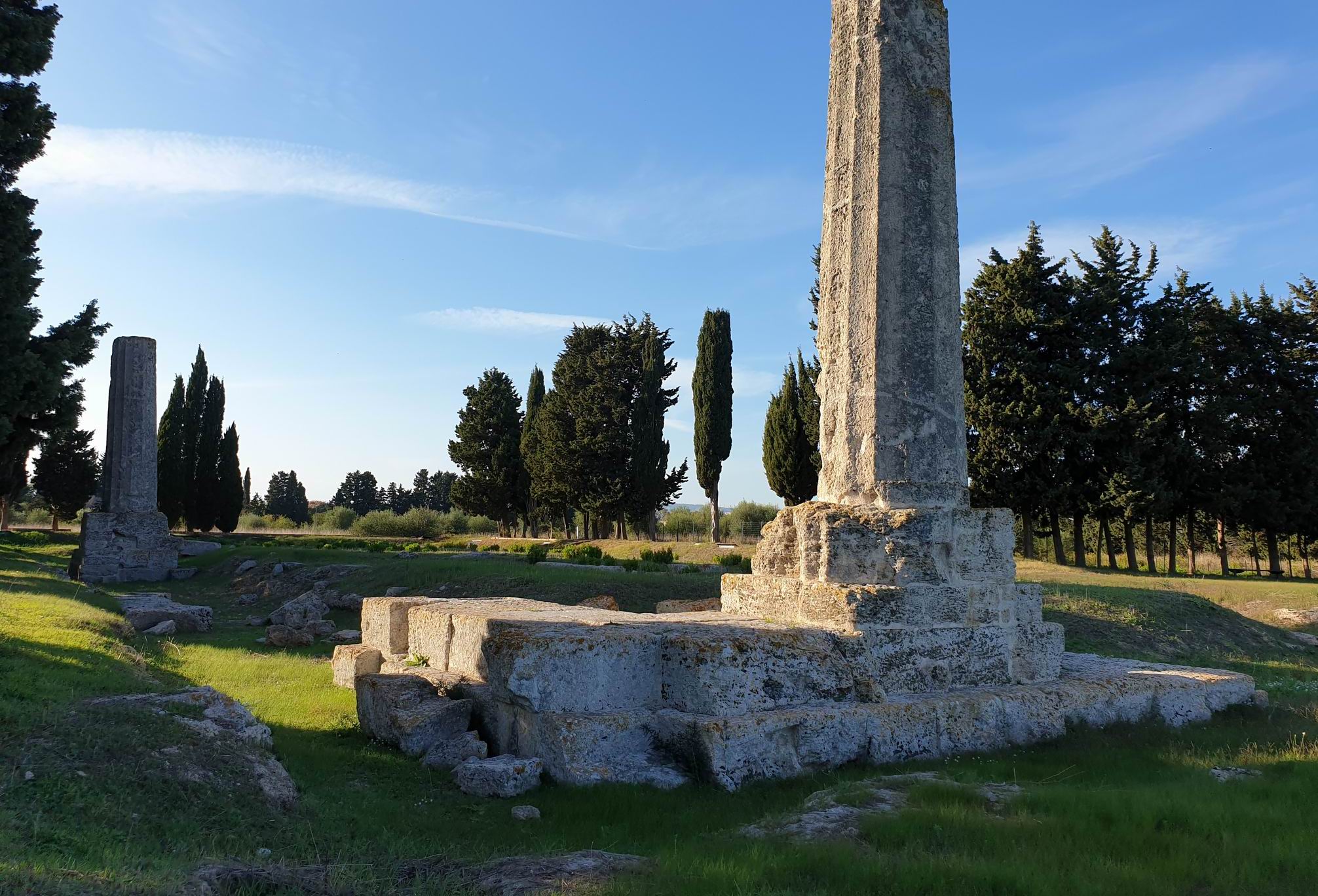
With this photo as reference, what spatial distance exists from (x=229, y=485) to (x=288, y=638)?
3267 cm

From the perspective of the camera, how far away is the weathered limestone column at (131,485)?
23172mm

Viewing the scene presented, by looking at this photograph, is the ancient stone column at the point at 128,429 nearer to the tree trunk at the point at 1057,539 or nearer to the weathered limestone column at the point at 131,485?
the weathered limestone column at the point at 131,485

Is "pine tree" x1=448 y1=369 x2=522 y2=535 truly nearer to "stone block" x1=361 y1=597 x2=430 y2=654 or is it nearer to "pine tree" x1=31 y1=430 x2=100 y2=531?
"pine tree" x1=31 y1=430 x2=100 y2=531

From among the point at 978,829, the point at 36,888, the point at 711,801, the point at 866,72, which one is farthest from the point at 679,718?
the point at 866,72

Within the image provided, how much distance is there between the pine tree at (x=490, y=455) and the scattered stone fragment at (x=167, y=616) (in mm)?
28068

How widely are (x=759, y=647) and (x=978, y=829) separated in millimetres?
2189

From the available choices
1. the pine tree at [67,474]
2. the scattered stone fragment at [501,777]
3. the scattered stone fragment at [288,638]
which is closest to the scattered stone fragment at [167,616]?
the scattered stone fragment at [288,638]

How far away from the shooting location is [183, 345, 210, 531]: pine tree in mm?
40594

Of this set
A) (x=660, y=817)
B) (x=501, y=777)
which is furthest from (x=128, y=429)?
(x=660, y=817)

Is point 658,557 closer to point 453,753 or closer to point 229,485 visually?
point 453,753

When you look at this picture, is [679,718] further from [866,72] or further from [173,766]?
[866,72]

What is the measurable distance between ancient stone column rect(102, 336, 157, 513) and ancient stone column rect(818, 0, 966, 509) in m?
22.9

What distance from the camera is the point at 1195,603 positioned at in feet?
50.9

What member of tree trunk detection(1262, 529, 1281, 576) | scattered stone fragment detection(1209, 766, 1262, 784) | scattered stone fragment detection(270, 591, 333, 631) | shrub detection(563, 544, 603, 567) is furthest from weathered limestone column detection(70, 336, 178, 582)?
tree trunk detection(1262, 529, 1281, 576)
